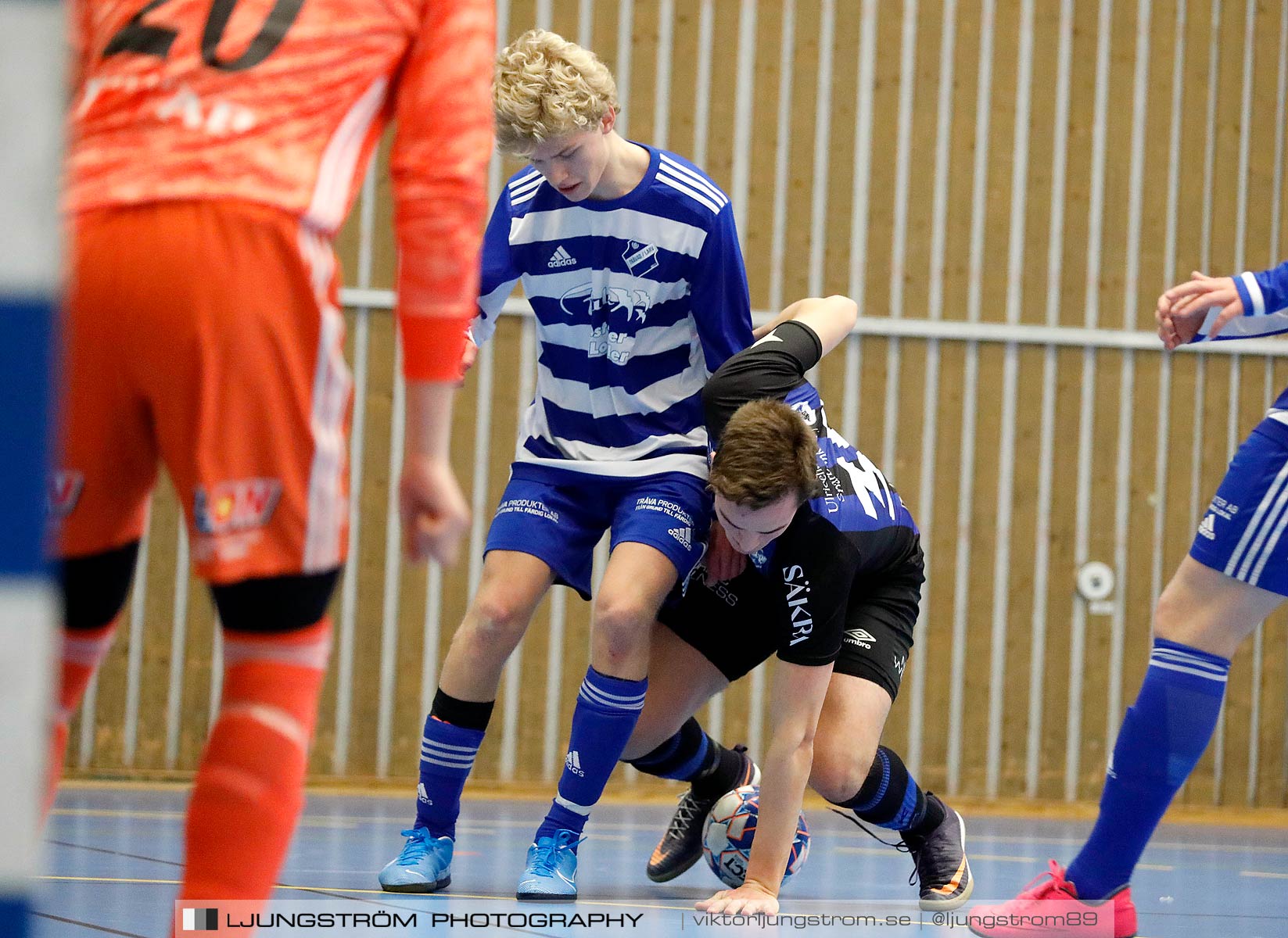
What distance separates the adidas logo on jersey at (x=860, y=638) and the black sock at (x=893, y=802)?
0.23 m

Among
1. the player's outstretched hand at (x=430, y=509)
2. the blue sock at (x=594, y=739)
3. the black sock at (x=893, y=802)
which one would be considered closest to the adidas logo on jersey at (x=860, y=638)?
the black sock at (x=893, y=802)

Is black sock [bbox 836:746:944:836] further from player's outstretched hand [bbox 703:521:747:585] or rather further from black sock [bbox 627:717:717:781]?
player's outstretched hand [bbox 703:521:747:585]

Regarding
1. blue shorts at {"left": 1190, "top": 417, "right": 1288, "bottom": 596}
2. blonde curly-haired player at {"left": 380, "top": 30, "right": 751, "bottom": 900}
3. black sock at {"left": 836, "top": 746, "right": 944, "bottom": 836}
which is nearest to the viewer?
blue shorts at {"left": 1190, "top": 417, "right": 1288, "bottom": 596}

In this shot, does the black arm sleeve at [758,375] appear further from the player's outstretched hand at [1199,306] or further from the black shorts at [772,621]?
the player's outstretched hand at [1199,306]

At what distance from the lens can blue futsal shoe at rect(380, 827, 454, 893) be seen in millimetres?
3137

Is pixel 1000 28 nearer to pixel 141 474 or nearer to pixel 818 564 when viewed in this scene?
pixel 818 564

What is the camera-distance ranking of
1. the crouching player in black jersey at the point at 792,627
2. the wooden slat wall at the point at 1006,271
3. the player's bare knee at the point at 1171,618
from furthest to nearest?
the wooden slat wall at the point at 1006,271
the crouching player in black jersey at the point at 792,627
the player's bare knee at the point at 1171,618

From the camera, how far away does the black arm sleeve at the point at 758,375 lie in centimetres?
295

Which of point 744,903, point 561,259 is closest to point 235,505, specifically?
point 744,903

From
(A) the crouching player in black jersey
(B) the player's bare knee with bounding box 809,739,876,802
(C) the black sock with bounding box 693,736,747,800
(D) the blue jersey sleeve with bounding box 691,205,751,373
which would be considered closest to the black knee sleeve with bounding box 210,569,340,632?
(A) the crouching player in black jersey

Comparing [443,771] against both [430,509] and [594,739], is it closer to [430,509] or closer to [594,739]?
[594,739]

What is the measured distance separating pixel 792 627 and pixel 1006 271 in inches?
178

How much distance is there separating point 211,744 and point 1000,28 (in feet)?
20.9

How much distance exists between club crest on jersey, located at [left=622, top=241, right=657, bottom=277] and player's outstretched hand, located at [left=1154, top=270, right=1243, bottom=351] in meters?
1.16
